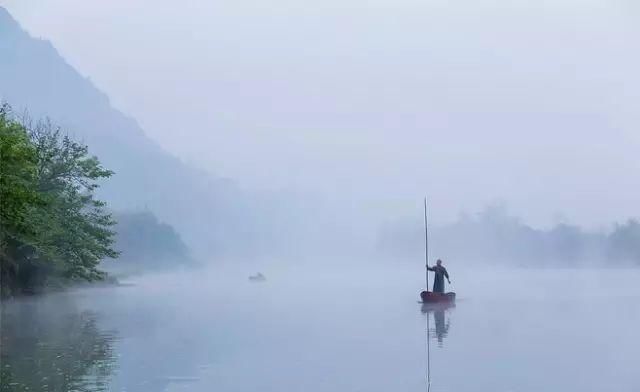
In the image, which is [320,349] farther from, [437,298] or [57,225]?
[57,225]

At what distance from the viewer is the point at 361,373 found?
69.3ft

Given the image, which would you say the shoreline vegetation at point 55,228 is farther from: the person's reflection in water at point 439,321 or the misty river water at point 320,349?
the person's reflection in water at point 439,321

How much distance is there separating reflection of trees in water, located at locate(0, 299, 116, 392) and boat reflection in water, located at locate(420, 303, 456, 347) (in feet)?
34.2

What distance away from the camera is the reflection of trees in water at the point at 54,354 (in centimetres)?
1895

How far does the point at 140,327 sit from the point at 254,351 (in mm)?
9790

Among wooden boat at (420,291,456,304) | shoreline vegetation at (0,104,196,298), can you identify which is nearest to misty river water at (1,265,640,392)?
wooden boat at (420,291,456,304)

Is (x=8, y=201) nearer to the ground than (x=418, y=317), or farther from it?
farther from it

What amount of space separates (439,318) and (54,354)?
779 inches

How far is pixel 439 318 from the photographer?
40.0 meters

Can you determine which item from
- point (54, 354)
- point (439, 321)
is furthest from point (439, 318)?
point (54, 354)

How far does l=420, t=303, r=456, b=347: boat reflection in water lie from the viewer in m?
31.2

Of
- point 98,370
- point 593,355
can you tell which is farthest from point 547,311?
point 98,370

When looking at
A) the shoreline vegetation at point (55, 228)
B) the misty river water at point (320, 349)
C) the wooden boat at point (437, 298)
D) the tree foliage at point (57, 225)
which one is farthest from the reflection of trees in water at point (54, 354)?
the wooden boat at point (437, 298)

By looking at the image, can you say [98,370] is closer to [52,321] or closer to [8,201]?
[8,201]
